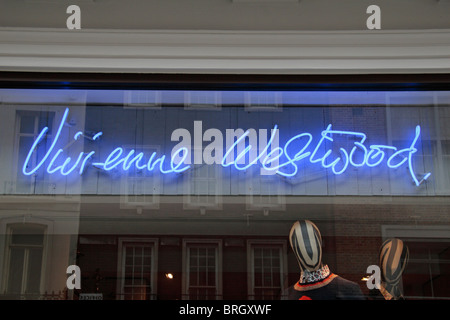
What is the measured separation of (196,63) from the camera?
505 centimetres

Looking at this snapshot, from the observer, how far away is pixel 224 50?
5047 mm

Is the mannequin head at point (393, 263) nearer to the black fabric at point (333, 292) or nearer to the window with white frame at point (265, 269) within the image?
the black fabric at point (333, 292)

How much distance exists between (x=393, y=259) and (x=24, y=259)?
99.0 inches

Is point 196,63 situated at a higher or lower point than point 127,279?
higher

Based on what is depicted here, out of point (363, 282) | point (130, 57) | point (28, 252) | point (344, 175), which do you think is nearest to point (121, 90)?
point (130, 57)

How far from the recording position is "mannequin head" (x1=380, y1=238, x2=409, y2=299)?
15.9 ft

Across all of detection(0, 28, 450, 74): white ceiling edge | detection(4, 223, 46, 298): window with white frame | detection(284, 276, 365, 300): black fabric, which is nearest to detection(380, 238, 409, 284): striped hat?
detection(284, 276, 365, 300): black fabric

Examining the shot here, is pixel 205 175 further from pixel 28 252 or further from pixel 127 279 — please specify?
pixel 28 252

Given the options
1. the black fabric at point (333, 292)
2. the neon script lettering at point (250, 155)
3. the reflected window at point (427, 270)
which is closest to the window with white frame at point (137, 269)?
the neon script lettering at point (250, 155)

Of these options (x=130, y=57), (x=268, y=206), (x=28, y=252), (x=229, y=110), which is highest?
(x=130, y=57)

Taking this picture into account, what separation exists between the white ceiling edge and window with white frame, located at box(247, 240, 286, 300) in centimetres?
125

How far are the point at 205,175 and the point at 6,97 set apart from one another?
1.54 metres
